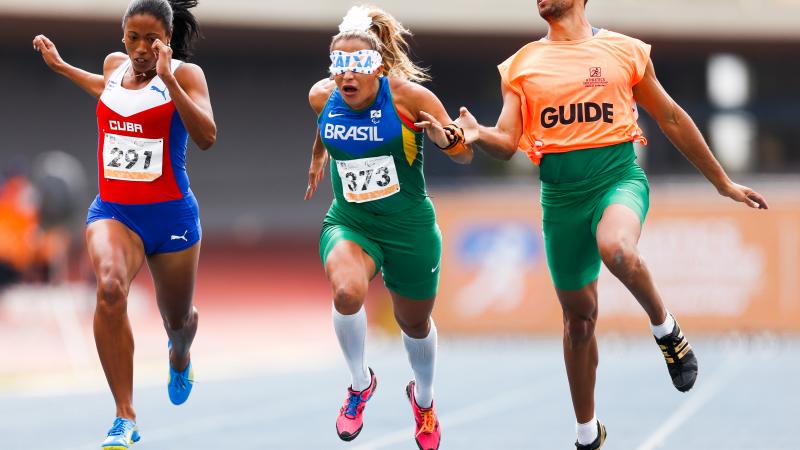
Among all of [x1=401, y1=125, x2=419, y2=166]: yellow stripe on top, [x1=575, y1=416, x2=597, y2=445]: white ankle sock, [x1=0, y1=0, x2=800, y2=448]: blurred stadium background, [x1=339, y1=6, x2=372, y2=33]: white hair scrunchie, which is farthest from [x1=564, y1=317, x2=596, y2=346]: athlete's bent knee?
[x1=0, y1=0, x2=800, y2=448]: blurred stadium background

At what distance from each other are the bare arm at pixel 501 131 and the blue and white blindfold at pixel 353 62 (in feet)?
1.90

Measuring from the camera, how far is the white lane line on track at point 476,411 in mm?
10070

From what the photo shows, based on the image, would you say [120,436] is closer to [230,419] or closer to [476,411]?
[230,419]

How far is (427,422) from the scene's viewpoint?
28.1 ft

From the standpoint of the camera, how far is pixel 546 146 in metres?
7.60

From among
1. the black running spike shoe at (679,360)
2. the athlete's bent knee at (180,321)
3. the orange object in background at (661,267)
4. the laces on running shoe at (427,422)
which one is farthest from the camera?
the orange object in background at (661,267)

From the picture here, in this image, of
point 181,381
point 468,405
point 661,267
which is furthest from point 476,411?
point 661,267

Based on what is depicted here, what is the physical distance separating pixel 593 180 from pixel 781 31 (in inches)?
901

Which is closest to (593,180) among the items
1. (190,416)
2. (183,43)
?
(183,43)

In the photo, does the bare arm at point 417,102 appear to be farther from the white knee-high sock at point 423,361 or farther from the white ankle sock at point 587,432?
the white ankle sock at point 587,432

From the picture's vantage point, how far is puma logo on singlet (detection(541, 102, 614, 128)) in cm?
754

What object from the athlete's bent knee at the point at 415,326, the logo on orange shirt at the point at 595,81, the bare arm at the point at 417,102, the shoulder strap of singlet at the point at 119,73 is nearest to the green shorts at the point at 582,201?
the logo on orange shirt at the point at 595,81

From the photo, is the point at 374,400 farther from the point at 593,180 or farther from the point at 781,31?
the point at 781,31

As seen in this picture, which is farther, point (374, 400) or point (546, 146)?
point (374, 400)
